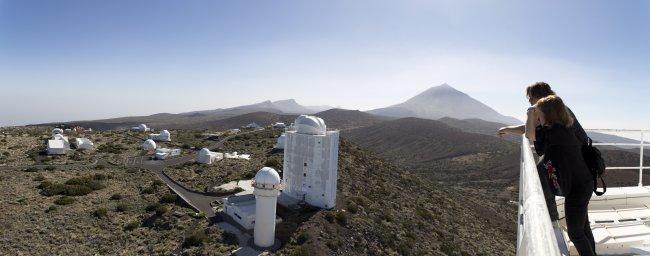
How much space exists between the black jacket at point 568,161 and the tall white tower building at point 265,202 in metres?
17.5

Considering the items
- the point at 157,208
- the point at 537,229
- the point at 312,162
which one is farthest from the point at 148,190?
the point at 537,229

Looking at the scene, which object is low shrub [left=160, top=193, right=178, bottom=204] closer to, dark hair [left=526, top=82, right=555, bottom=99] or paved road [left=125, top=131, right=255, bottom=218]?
paved road [left=125, top=131, right=255, bottom=218]

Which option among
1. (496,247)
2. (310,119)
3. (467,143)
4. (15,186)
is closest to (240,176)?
(310,119)

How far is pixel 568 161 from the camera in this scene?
3.84 meters

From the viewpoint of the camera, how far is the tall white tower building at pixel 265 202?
20.5 metres

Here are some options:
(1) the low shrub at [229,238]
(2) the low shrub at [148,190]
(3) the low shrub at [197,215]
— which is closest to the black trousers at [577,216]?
(1) the low shrub at [229,238]

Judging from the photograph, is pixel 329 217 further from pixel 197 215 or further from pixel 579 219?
pixel 579 219

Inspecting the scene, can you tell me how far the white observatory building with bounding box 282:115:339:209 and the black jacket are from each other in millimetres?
22078

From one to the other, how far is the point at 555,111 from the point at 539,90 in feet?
2.71

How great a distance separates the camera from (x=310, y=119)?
2739 cm

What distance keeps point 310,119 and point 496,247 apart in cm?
1934

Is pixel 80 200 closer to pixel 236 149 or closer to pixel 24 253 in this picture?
pixel 24 253

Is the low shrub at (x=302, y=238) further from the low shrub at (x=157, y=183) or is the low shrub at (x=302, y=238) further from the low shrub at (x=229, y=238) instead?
the low shrub at (x=157, y=183)

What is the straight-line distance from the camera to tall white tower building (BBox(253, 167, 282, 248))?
20.5 m
